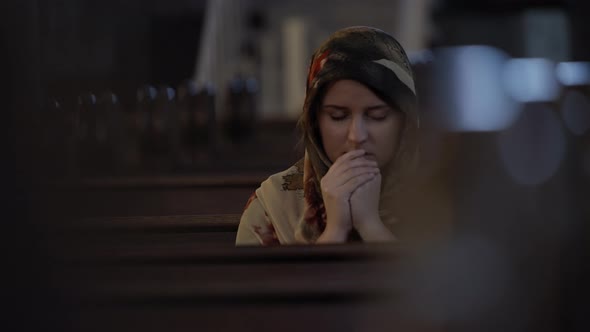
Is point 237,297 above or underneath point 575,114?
underneath

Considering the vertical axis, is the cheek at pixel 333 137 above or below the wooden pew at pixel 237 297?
above

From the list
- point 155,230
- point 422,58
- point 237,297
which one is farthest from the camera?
point 422,58

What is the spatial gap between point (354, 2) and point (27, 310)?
Result: 4.78 meters

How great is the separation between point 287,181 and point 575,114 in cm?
29

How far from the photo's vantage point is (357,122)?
580 millimetres

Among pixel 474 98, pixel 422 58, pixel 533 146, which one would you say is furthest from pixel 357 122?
pixel 422 58

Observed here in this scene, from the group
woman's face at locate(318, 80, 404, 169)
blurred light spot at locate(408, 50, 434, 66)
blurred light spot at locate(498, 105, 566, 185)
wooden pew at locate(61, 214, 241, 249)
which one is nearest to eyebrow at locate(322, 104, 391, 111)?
woman's face at locate(318, 80, 404, 169)

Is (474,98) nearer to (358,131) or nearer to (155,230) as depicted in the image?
(358,131)

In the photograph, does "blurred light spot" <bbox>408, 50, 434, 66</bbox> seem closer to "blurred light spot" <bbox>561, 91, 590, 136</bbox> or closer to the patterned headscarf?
the patterned headscarf

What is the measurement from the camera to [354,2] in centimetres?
509

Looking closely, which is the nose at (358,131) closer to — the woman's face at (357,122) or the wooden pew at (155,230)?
the woman's face at (357,122)

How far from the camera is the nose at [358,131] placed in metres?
0.58

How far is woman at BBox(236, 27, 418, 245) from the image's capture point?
Answer: 0.58 metres

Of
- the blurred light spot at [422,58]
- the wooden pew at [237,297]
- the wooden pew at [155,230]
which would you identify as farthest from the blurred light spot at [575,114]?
the blurred light spot at [422,58]
